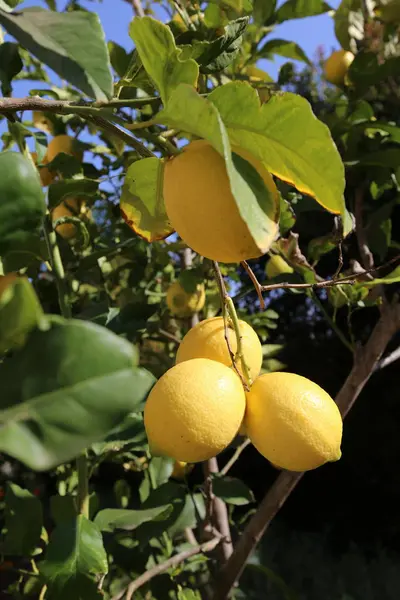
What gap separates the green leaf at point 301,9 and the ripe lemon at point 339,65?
250mm

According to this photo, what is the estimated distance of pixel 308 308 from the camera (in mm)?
3684

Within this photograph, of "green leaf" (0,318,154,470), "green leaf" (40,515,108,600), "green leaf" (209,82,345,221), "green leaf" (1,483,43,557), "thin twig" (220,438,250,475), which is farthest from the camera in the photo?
"thin twig" (220,438,250,475)

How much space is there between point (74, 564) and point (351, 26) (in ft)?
4.35

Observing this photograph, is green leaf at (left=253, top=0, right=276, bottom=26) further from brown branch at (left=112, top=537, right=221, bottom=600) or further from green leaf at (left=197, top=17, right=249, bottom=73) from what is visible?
brown branch at (left=112, top=537, right=221, bottom=600)

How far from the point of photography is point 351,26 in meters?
1.29

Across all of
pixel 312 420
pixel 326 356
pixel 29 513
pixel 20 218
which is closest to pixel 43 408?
pixel 20 218

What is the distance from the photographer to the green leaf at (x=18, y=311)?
20 centimetres

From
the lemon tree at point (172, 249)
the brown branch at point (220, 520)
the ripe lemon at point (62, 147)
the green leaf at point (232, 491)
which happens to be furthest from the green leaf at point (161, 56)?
the brown branch at point (220, 520)

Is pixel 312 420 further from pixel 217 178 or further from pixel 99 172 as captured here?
pixel 99 172

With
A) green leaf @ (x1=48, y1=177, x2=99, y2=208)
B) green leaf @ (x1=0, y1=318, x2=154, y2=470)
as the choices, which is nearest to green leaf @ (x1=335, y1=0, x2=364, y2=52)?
green leaf @ (x1=48, y1=177, x2=99, y2=208)

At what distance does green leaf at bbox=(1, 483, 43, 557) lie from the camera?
811 mm

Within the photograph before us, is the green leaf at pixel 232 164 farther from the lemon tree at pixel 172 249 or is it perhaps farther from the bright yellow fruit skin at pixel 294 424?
the bright yellow fruit skin at pixel 294 424

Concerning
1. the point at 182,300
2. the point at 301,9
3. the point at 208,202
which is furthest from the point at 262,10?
the point at 208,202

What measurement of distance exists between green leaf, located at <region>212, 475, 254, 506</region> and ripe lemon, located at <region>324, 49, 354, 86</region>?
96cm
